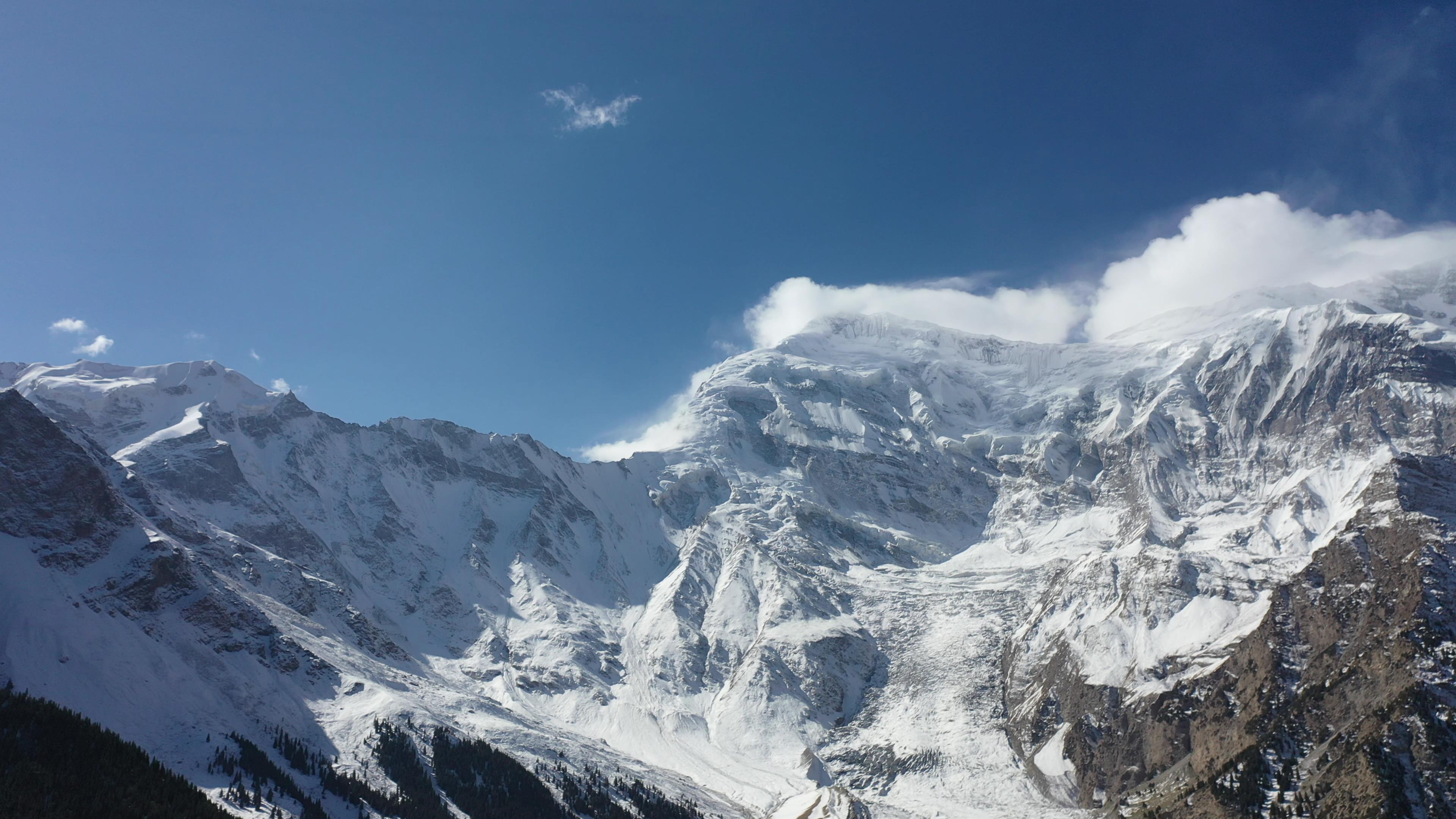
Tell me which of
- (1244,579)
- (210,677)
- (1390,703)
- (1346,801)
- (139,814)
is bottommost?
(139,814)

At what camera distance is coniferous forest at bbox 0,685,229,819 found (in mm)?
83375

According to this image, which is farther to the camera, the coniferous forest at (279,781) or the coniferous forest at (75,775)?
the coniferous forest at (279,781)

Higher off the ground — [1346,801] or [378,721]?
[1346,801]

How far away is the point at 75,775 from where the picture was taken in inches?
3565

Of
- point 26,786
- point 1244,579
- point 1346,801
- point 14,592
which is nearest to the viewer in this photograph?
point 26,786

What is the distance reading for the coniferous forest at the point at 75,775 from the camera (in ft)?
274

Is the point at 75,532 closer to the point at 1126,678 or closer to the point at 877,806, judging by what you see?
the point at 877,806

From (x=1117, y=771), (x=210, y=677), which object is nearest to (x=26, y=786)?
(x=210, y=677)

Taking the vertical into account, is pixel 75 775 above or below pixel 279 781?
above

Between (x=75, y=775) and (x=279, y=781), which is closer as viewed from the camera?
(x=75, y=775)

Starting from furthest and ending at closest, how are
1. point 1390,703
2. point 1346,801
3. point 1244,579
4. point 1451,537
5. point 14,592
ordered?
point 1244,579
point 14,592
point 1451,537
point 1390,703
point 1346,801

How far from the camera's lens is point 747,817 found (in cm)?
18375

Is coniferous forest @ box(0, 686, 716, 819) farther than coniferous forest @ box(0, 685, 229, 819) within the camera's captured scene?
Yes

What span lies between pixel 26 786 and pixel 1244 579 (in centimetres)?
20538
